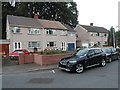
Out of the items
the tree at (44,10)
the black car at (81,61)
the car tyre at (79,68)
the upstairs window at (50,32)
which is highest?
the tree at (44,10)

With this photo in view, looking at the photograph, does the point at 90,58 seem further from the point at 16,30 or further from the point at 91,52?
the point at 16,30

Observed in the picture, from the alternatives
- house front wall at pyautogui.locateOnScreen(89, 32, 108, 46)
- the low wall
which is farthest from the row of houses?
the low wall

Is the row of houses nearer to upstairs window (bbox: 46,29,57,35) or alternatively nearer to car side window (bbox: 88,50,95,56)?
upstairs window (bbox: 46,29,57,35)

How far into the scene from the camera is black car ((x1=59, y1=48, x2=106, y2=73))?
13.1 metres

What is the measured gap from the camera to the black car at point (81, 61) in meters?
13.1

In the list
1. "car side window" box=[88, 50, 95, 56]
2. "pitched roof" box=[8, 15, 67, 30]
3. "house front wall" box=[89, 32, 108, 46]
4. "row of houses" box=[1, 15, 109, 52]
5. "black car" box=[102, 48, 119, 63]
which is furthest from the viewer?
"house front wall" box=[89, 32, 108, 46]

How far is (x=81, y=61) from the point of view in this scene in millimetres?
13391

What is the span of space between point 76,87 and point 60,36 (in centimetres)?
3104

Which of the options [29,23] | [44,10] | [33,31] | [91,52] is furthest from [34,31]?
[91,52]

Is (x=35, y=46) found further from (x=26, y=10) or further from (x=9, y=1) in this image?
(x=9, y=1)

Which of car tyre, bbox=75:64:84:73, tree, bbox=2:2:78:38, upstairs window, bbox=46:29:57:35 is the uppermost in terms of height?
tree, bbox=2:2:78:38

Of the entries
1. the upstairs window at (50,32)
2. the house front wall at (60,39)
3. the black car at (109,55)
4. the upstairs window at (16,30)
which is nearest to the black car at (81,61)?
the black car at (109,55)

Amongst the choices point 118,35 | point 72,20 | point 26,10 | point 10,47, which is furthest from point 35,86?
point 118,35

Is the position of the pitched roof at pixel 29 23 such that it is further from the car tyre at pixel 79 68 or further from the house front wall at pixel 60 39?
the car tyre at pixel 79 68
